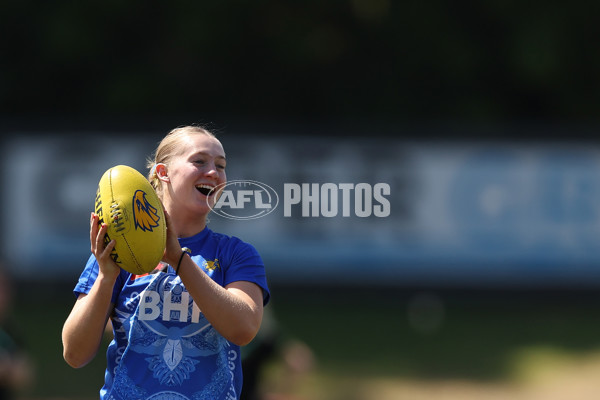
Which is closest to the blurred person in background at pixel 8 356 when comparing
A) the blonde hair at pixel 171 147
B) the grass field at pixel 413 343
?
the grass field at pixel 413 343

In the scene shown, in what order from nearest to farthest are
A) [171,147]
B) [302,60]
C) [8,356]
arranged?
[171,147], [8,356], [302,60]

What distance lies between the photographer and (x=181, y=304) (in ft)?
8.30

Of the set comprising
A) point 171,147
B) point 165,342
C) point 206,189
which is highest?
point 171,147

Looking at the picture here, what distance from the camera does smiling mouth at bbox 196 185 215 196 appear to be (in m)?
2.60

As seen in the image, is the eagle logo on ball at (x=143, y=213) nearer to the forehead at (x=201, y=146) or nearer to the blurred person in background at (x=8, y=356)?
the forehead at (x=201, y=146)

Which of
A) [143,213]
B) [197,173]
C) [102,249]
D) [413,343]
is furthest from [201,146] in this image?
[413,343]

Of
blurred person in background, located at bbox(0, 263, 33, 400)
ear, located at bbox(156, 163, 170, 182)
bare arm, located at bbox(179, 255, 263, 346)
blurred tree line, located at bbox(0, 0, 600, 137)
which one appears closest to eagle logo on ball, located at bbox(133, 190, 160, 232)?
bare arm, located at bbox(179, 255, 263, 346)

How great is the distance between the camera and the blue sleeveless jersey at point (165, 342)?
2512 mm

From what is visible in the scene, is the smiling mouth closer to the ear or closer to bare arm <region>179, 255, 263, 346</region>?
the ear

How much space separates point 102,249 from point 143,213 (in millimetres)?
148

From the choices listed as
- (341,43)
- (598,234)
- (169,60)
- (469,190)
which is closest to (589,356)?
(598,234)

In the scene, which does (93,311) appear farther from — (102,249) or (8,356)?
(8,356)

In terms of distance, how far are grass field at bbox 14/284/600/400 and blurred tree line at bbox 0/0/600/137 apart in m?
4.93

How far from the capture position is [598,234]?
11273 mm
